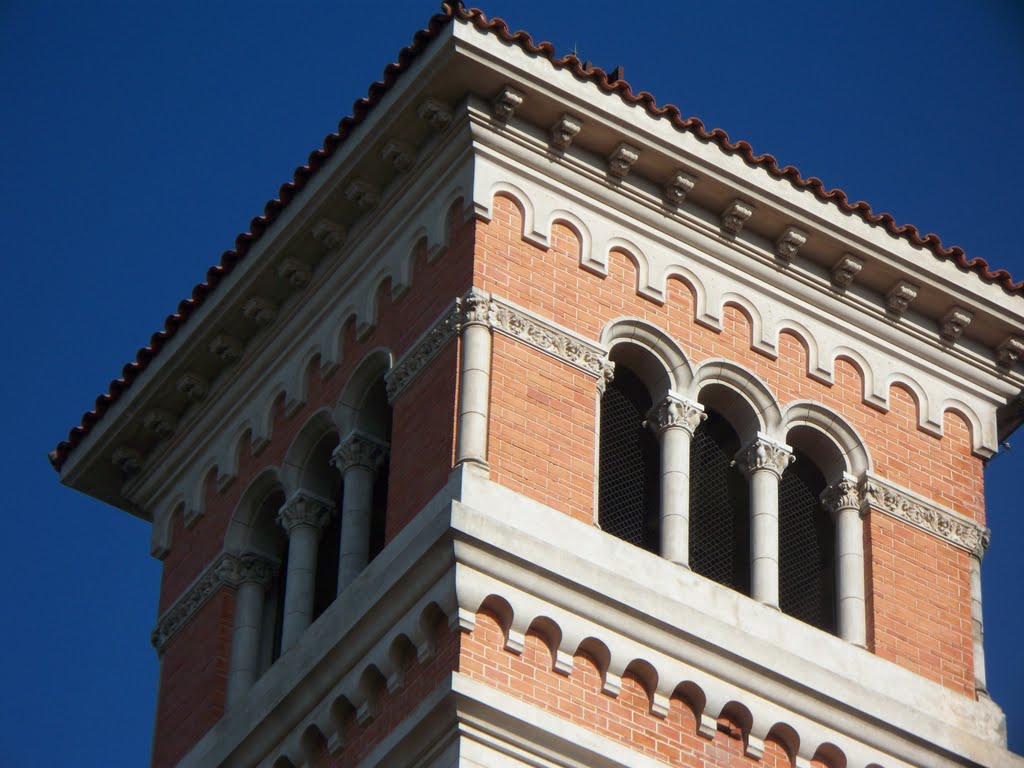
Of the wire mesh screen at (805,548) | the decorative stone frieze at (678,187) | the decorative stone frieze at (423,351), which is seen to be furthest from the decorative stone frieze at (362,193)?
the wire mesh screen at (805,548)

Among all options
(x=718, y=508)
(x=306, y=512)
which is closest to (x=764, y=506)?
(x=718, y=508)

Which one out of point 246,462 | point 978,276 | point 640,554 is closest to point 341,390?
point 246,462

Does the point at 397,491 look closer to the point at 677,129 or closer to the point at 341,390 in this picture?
the point at 341,390

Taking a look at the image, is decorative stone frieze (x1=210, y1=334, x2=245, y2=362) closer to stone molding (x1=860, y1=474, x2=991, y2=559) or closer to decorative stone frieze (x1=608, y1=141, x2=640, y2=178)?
decorative stone frieze (x1=608, y1=141, x2=640, y2=178)

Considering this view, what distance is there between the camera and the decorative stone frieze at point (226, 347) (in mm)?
35438

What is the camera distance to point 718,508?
33.4 m

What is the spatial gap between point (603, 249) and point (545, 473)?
2.83 meters

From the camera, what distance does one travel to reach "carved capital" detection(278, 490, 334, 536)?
33.7 m

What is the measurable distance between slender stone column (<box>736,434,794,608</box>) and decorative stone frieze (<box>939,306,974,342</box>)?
2.46 metres

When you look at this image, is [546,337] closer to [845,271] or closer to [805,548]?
[805,548]

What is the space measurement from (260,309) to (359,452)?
2512 millimetres

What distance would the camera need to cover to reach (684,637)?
102 ft

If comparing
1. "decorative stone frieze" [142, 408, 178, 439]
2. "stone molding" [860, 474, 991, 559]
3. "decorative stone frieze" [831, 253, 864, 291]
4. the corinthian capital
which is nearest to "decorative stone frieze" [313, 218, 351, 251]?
"decorative stone frieze" [142, 408, 178, 439]

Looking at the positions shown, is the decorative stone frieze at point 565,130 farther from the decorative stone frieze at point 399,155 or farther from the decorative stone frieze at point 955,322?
the decorative stone frieze at point 955,322
